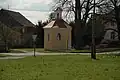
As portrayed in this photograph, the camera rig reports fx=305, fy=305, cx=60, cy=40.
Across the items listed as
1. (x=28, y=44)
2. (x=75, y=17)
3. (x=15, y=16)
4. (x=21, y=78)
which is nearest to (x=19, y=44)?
(x=28, y=44)

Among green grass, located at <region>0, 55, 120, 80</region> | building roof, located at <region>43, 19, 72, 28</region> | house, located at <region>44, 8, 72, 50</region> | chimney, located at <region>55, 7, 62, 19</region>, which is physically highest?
chimney, located at <region>55, 7, 62, 19</region>

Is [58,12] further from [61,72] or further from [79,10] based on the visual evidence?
[61,72]

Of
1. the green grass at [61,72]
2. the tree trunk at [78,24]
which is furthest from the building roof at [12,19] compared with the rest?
the green grass at [61,72]

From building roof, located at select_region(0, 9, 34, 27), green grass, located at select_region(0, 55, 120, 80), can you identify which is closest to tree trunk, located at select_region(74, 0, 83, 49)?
building roof, located at select_region(0, 9, 34, 27)

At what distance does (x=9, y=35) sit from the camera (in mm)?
59969

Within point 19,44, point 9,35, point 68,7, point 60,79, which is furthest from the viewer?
point 19,44

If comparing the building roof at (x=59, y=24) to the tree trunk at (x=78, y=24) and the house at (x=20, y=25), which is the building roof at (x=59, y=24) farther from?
the house at (x=20, y=25)

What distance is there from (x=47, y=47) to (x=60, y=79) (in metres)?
48.2

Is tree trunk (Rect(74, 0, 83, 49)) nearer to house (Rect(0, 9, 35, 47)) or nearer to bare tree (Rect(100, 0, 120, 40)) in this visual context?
bare tree (Rect(100, 0, 120, 40))

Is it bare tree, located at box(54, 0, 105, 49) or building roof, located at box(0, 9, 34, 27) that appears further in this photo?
building roof, located at box(0, 9, 34, 27)

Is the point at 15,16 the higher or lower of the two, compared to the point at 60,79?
higher

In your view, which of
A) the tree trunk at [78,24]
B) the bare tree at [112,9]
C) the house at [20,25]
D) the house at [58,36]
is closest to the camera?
the bare tree at [112,9]

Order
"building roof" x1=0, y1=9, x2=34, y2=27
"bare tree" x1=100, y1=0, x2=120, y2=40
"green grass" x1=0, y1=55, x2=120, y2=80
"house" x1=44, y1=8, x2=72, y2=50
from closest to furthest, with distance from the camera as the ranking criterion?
"green grass" x1=0, y1=55, x2=120, y2=80
"bare tree" x1=100, y1=0, x2=120, y2=40
"house" x1=44, y1=8, x2=72, y2=50
"building roof" x1=0, y1=9, x2=34, y2=27

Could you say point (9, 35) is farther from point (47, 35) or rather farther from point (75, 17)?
point (75, 17)
